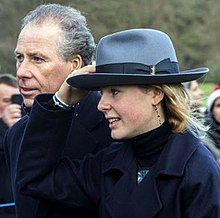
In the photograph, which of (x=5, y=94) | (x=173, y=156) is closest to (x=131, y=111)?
(x=173, y=156)

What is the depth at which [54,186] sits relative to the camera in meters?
2.55

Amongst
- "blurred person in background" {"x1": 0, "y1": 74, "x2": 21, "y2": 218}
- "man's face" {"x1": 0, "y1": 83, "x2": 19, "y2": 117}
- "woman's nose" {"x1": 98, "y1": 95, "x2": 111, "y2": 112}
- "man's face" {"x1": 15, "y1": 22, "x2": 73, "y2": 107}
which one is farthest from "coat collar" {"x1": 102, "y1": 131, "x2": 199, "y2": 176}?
"man's face" {"x1": 0, "y1": 83, "x2": 19, "y2": 117}

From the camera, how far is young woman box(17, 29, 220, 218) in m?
2.31

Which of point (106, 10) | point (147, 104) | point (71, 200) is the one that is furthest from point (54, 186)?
point (106, 10)

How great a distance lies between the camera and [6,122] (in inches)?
224

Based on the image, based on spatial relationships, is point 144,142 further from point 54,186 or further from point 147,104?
point 54,186

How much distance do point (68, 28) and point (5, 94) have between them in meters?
3.65

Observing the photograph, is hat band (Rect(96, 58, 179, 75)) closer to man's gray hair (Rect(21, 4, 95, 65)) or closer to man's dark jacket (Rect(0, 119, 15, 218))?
man's gray hair (Rect(21, 4, 95, 65))

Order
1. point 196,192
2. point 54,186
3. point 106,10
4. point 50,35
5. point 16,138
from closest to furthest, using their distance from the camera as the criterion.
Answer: point 196,192
point 54,186
point 50,35
point 16,138
point 106,10

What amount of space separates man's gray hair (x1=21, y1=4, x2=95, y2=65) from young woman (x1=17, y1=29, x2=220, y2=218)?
0.76 ft

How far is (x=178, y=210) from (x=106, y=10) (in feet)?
77.0

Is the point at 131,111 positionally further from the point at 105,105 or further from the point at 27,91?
the point at 27,91

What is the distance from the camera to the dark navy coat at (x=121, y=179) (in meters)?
2.29

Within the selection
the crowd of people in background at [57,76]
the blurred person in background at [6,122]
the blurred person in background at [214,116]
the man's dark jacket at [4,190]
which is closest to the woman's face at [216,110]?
the blurred person in background at [214,116]
